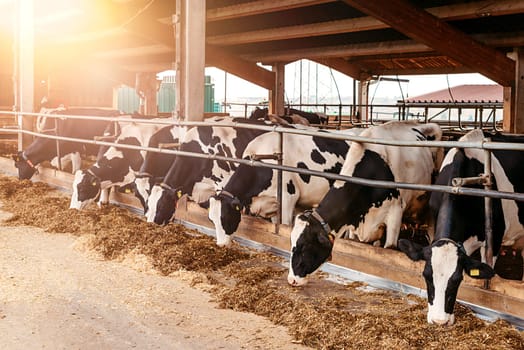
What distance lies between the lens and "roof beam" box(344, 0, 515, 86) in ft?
30.5

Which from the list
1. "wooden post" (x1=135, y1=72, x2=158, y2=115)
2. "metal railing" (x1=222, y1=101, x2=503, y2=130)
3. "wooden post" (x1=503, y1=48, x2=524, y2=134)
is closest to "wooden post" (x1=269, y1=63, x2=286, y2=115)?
"metal railing" (x1=222, y1=101, x2=503, y2=130)

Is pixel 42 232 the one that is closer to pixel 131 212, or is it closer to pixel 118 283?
pixel 131 212

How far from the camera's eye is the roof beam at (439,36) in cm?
928

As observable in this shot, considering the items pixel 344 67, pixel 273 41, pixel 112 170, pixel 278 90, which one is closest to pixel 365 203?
pixel 112 170

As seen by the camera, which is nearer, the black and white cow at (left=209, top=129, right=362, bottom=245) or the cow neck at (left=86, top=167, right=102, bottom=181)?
the black and white cow at (left=209, top=129, right=362, bottom=245)

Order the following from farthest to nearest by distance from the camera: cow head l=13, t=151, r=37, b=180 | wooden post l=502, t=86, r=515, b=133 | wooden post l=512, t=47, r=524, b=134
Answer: cow head l=13, t=151, r=37, b=180
wooden post l=502, t=86, r=515, b=133
wooden post l=512, t=47, r=524, b=134

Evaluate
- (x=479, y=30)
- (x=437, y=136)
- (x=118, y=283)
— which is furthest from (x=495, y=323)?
(x=479, y=30)

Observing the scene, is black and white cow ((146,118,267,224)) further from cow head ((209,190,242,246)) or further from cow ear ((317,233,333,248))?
cow ear ((317,233,333,248))

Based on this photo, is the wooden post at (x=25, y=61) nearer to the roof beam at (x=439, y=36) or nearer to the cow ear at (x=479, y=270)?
the roof beam at (x=439, y=36)

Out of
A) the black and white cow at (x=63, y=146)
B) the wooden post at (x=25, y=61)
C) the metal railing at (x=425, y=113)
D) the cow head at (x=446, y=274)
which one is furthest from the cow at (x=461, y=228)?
the wooden post at (x=25, y=61)

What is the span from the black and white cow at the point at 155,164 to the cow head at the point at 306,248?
10.8 ft

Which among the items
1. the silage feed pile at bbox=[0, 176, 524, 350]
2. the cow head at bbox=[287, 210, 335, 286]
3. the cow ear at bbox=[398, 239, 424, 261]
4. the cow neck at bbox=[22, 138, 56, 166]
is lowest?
the silage feed pile at bbox=[0, 176, 524, 350]

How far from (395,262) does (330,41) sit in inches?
383

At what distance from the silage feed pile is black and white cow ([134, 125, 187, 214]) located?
400 millimetres
